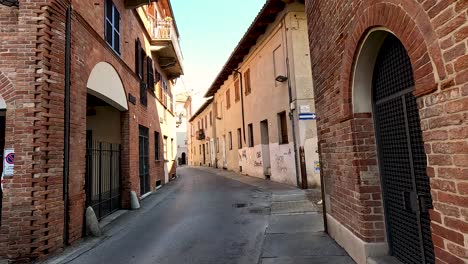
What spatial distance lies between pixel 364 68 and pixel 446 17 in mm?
1912

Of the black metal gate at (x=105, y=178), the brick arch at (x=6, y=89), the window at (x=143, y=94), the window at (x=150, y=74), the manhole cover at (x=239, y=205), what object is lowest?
the manhole cover at (x=239, y=205)

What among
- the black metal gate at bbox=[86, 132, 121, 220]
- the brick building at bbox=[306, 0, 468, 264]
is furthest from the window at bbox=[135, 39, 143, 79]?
the brick building at bbox=[306, 0, 468, 264]

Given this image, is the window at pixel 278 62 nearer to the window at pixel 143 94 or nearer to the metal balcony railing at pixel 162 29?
the metal balcony railing at pixel 162 29

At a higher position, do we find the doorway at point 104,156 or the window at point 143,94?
the window at point 143,94

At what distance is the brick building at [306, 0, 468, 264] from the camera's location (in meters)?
2.08

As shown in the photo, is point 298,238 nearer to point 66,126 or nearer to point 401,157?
point 401,157

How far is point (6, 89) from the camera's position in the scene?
5.24m

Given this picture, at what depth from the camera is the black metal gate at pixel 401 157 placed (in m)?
3.10

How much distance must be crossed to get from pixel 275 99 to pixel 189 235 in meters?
9.31

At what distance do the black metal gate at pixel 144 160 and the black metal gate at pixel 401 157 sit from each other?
9619 mm

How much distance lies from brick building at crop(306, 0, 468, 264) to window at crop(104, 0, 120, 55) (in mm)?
5514

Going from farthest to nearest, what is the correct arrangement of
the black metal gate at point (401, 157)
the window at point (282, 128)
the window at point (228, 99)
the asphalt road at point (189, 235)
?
A: the window at point (228, 99)
the window at point (282, 128)
the asphalt road at point (189, 235)
the black metal gate at point (401, 157)

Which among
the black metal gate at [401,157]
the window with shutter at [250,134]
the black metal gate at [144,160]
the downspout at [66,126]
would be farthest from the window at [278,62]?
the black metal gate at [401,157]

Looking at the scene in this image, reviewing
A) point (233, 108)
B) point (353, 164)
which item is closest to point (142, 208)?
point (353, 164)
